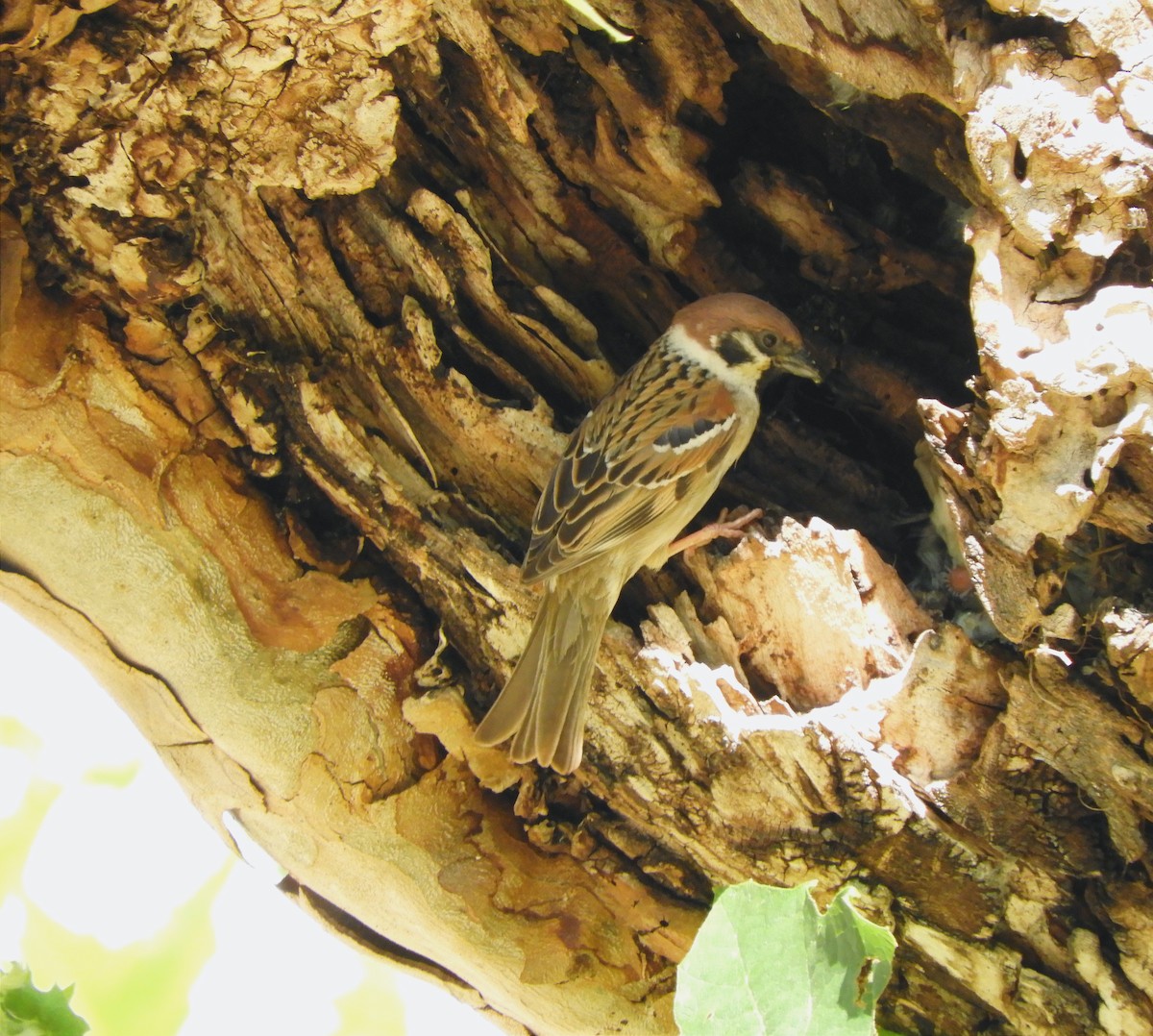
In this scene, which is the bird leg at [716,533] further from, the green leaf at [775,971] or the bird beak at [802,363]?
the green leaf at [775,971]

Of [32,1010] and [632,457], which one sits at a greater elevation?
[632,457]

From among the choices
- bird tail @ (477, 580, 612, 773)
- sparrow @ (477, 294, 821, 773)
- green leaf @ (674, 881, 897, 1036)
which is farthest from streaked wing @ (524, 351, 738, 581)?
green leaf @ (674, 881, 897, 1036)

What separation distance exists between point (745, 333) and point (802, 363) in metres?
0.15

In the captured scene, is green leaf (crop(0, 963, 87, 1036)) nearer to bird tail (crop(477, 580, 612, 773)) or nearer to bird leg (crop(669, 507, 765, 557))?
bird tail (crop(477, 580, 612, 773))

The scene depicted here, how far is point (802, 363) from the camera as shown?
8.82ft

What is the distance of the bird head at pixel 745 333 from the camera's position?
8.77 ft

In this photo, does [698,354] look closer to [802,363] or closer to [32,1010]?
[802,363]

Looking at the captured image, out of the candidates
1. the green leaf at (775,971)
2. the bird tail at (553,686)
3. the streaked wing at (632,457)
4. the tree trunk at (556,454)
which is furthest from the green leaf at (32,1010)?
the streaked wing at (632,457)

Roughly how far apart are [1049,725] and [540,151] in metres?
1.49

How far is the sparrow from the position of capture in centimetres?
223

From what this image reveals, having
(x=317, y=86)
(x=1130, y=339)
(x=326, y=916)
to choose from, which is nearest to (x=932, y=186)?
(x=1130, y=339)

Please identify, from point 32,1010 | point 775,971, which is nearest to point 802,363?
point 775,971

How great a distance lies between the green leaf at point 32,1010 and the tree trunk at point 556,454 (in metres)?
0.86

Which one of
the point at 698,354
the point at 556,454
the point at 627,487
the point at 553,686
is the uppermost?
the point at 698,354
